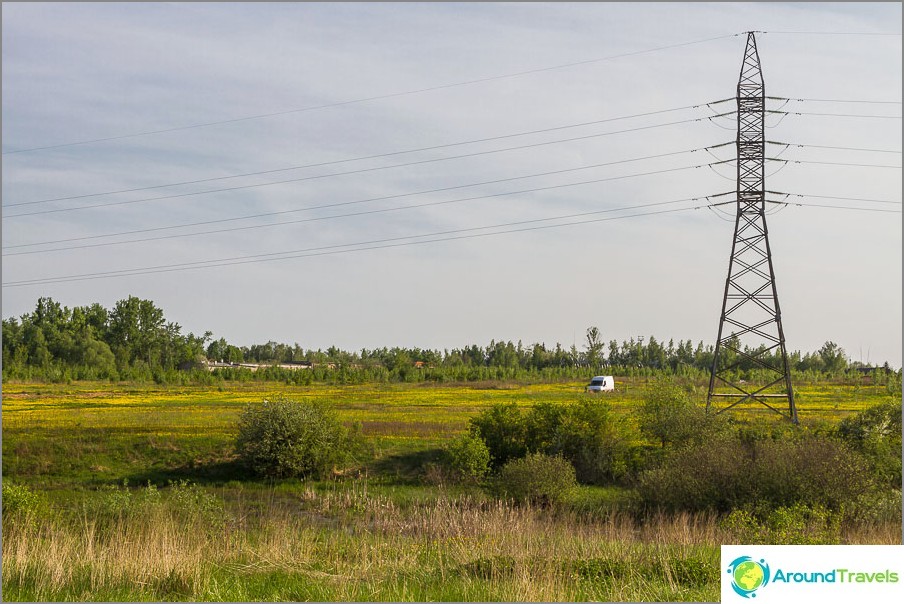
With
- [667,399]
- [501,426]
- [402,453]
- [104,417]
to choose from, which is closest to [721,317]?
[667,399]

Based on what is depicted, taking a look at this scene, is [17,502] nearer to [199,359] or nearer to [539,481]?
[539,481]

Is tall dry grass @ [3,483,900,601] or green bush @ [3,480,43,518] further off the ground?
tall dry grass @ [3,483,900,601]

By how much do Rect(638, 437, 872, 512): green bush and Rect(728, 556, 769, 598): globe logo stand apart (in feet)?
63.9

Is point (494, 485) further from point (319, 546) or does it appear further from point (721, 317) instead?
point (319, 546)

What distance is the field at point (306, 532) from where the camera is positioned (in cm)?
1574

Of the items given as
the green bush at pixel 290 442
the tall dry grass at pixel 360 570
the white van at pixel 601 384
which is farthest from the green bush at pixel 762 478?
the white van at pixel 601 384

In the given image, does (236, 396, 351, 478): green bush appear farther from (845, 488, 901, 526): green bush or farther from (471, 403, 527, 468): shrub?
(845, 488, 901, 526): green bush

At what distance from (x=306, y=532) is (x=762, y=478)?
64.2ft

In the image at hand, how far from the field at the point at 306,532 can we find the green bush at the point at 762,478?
1110mm

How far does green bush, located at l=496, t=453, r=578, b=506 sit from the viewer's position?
1545 inches

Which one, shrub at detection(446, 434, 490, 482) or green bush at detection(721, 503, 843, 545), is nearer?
green bush at detection(721, 503, 843, 545)

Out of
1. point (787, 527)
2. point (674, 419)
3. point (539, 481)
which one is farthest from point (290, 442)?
point (787, 527)

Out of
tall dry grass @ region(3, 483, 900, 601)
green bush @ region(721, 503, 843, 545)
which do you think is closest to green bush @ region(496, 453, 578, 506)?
green bush @ region(721, 503, 843, 545)

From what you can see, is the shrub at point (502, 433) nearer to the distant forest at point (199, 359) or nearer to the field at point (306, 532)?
the field at point (306, 532)
